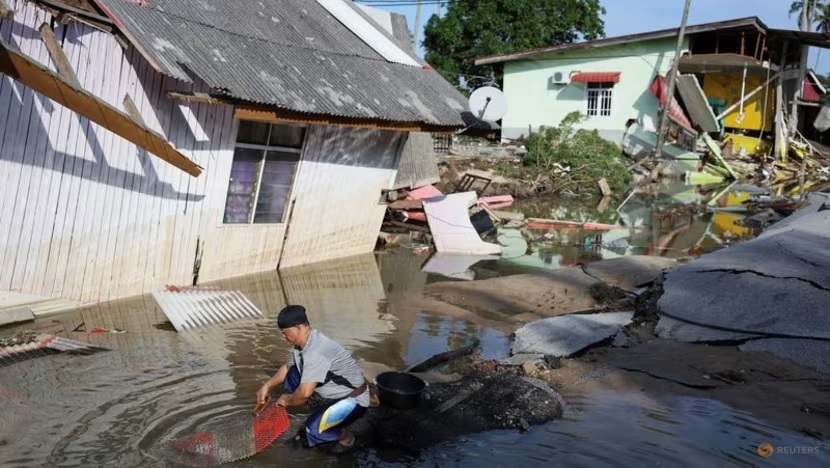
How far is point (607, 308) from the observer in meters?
10.3

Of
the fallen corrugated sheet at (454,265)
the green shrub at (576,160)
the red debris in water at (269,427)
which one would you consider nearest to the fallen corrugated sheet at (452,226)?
the fallen corrugated sheet at (454,265)

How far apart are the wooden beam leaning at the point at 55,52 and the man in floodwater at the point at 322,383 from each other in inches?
180

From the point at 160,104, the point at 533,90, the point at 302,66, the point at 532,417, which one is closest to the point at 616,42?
the point at 533,90

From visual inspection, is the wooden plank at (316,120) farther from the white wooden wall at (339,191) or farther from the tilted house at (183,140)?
the white wooden wall at (339,191)

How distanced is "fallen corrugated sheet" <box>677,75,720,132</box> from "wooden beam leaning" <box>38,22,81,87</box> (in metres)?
28.5

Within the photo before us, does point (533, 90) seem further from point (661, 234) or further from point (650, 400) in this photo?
point (650, 400)

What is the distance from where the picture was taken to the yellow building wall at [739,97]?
36406mm

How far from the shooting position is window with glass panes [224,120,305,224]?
1143 cm

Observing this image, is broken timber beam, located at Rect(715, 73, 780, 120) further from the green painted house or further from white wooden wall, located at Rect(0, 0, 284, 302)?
white wooden wall, located at Rect(0, 0, 284, 302)

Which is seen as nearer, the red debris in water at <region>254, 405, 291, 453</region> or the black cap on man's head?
the black cap on man's head

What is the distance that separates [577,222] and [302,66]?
9.94m

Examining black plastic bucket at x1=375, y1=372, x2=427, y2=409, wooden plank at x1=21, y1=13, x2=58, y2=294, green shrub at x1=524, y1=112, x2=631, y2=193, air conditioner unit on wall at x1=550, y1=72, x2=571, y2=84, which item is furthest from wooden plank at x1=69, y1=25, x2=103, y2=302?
air conditioner unit on wall at x1=550, y1=72, x2=571, y2=84

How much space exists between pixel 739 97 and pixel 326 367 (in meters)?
35.5

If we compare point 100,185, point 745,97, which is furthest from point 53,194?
point 745,97
